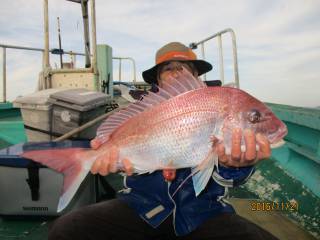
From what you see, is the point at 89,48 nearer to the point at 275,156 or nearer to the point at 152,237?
the point at 275,156

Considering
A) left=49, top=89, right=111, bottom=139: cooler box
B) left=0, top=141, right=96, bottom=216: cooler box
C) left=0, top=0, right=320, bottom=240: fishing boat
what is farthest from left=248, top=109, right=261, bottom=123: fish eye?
left=49, top=89, right=111, bottom=139: cooler box

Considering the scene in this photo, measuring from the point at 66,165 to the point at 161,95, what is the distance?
2.30 feet

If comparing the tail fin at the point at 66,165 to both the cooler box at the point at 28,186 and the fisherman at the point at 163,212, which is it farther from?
the cooler box at the point at 28,186

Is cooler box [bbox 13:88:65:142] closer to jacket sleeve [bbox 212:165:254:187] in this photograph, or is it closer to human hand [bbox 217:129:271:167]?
jacket sleeve [bbox 212:165:254:187]

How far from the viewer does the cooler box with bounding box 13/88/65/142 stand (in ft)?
13.0

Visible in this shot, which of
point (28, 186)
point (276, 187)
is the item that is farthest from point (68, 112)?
point (276, 187)

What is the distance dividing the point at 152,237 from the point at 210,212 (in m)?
0.44

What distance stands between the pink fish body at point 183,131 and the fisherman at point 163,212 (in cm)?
13

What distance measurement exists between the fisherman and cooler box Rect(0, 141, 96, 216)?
0.90m

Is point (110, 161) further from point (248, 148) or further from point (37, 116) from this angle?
point (37, 116)

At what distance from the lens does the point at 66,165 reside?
1.94 metres

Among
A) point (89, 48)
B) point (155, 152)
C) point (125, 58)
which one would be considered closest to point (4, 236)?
point (155, 152)

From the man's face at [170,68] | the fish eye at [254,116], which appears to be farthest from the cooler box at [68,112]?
the fish eye at [254,116]

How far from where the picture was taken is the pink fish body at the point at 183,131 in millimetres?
1882
